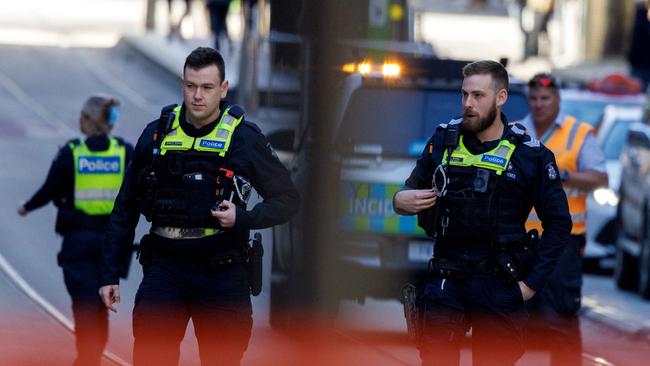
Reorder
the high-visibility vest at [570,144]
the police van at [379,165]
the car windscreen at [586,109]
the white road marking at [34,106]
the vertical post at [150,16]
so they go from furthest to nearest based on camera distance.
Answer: the vertical post at [150,16], the white road marking at [34,106], the car windscreen at [586,109], the police van at [379,165], the high-visibility vest at [570,144]

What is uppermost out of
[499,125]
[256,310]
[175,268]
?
[499,125]

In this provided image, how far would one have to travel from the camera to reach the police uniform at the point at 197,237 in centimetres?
684

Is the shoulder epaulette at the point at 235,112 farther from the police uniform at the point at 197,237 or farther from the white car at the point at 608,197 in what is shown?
the white car at the point at 608,197

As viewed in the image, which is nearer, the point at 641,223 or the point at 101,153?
the point at 101,153

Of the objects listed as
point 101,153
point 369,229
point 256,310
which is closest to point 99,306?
point 101,153

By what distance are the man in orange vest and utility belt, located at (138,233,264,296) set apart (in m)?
2.44

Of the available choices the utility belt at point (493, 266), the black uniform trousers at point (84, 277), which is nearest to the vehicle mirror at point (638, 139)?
the black uniform trousers at point (84, 277)

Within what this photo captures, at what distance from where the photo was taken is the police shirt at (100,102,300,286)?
272 inches

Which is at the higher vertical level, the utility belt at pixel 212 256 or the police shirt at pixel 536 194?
the police shirt at pixel 536 194

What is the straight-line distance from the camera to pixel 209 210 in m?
6.87

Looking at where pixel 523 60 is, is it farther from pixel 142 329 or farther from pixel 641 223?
pixel 142 329

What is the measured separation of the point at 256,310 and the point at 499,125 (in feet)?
19.4

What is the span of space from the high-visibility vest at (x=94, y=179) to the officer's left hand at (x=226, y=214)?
3.00m

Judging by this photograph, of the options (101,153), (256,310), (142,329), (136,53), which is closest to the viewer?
(142,329)
